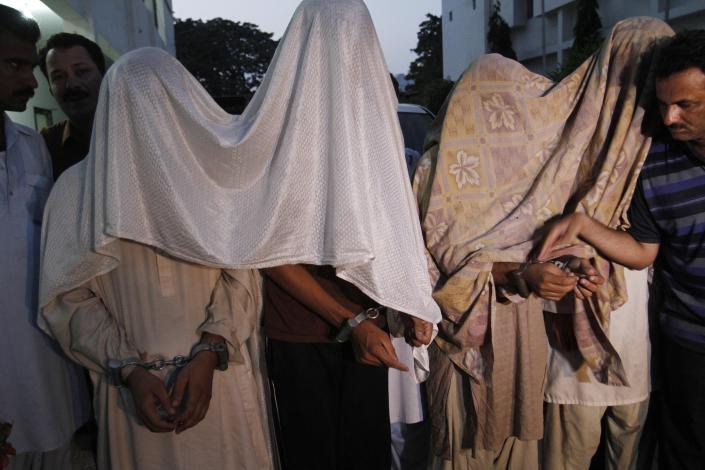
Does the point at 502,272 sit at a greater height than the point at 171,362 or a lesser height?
greater

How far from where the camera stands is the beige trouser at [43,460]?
1791mm

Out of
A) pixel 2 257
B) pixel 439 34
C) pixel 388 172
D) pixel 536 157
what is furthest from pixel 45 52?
pixel 439 34

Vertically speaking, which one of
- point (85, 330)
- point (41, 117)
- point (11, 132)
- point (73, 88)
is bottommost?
point (85, 330)

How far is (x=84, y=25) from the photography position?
26.6ft

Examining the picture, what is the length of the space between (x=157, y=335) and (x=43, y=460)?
2.25 feet

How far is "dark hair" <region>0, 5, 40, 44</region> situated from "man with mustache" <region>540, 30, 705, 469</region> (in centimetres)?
178

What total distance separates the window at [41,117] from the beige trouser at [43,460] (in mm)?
5829

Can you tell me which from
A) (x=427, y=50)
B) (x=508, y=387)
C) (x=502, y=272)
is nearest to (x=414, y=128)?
(x=502, y=272)

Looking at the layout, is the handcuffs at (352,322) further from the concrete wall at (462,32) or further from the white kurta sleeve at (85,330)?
the concrete wall at (462,32)

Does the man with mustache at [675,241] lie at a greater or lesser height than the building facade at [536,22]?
lesser

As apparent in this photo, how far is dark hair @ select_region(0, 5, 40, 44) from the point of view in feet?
5.74

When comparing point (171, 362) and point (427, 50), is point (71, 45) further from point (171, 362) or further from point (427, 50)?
point (427, 50)

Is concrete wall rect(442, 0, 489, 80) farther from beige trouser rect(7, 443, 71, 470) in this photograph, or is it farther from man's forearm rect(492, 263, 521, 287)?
beige trouser rect(7, 443, 71, 470)


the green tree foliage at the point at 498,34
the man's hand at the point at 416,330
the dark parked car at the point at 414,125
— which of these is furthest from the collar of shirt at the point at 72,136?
the green tree foliage at the point at 498,34
